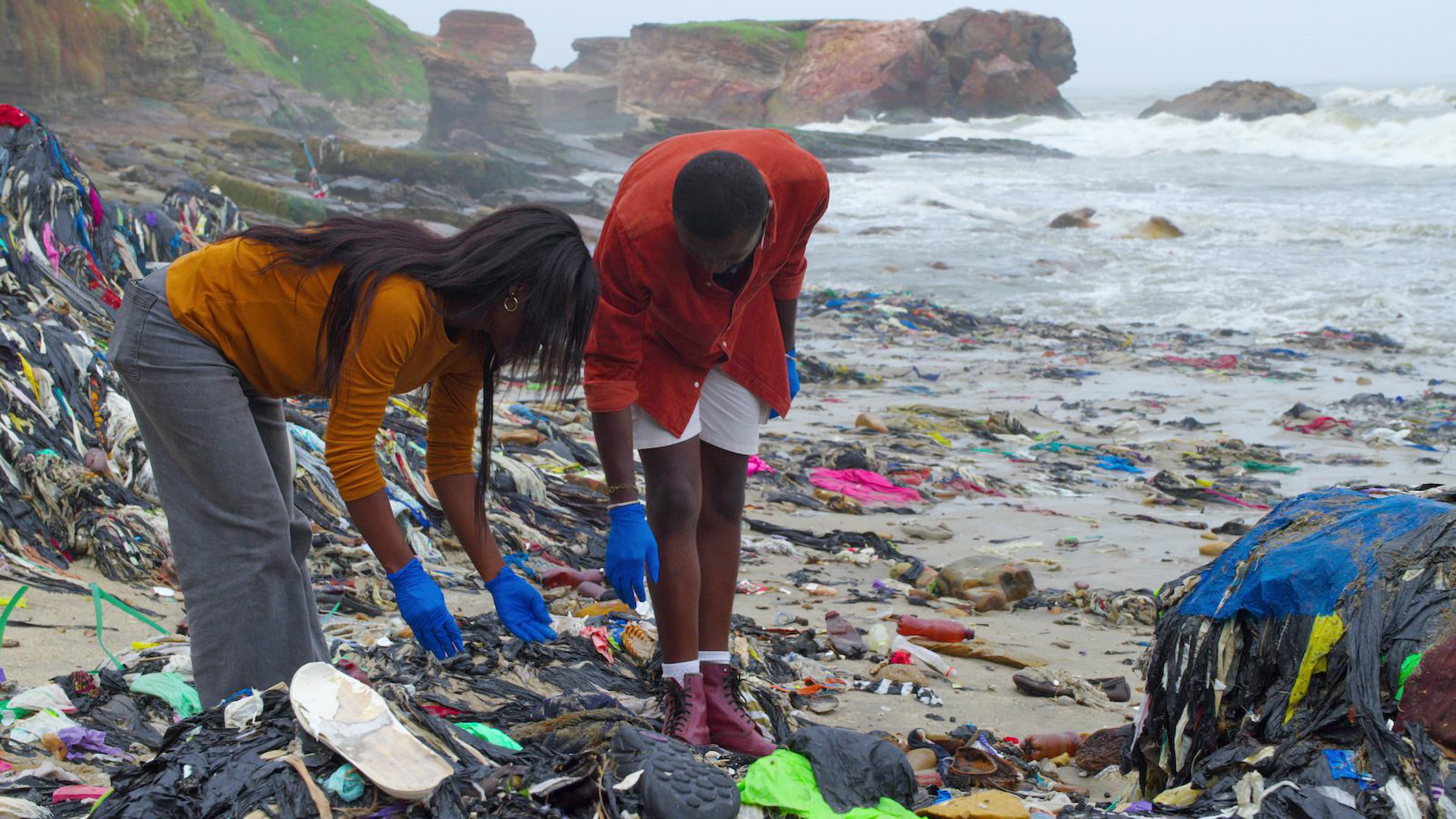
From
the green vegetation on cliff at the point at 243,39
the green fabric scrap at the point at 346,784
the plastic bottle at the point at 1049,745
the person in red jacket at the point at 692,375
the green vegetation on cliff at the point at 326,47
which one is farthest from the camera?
the green vegetation on cliff at the point at 326,47

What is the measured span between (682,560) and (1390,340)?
11432 millimetres

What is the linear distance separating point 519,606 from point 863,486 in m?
3.85

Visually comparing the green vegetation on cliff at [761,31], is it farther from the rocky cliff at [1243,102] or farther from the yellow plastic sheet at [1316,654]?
the yellow plastic sheet at [1316,654]

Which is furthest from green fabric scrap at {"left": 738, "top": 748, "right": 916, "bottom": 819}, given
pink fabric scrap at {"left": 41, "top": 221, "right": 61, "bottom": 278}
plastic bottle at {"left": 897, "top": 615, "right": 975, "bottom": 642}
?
pink fabric scrap at {"left": 41, "top": 221, "right": 61, "bottom": 278}

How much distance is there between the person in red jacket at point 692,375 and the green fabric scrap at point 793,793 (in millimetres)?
495

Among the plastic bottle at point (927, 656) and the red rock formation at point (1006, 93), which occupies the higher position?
the red rock formation at point (1006, 93)

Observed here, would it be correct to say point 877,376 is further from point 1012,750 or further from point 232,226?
point 1012,750

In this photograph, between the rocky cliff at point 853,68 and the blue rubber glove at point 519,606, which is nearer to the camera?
the blue rubber glove at point 519,606

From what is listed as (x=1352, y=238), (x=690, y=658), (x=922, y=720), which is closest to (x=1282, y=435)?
(x=922, y=720)

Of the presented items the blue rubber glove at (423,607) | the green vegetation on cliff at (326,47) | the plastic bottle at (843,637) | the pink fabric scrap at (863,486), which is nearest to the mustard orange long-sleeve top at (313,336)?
the blue rubber glove at (423,607)

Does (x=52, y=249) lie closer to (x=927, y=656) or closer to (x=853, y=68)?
(x=927, y=656)

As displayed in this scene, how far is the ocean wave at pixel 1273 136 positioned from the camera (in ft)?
106

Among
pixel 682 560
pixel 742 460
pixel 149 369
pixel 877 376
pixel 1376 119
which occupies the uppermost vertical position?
pixel 1376 119

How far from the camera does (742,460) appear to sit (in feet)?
9.88
